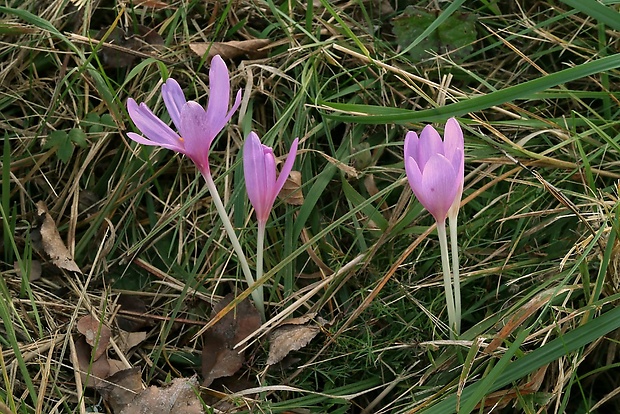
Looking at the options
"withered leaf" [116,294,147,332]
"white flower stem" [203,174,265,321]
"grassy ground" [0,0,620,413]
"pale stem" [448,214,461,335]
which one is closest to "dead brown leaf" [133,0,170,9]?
"grassy ground" [0,0,620,413]

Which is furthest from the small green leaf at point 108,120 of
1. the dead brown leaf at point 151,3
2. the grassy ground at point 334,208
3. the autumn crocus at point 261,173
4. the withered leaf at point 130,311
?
the autumn crocus at point 261,173

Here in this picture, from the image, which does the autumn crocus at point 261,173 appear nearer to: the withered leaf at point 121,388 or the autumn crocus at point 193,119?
the autumn crocus at point 193,119

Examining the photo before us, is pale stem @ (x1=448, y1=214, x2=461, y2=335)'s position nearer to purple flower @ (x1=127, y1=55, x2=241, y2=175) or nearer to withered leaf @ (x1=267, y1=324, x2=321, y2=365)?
withered leaf @ (x1=267, y1=324, x2=321, y2=365)

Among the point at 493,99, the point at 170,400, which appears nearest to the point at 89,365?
the point at 170,400

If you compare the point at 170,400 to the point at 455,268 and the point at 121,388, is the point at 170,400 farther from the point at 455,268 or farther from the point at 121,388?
the point at 455,268

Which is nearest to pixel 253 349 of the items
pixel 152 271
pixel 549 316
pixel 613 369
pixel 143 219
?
pixel 152 271

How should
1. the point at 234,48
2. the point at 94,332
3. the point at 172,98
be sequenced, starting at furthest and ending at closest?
the point at 234,48
the point at 94,332
the point at 172,98

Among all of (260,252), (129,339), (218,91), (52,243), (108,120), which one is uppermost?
(218,91)
